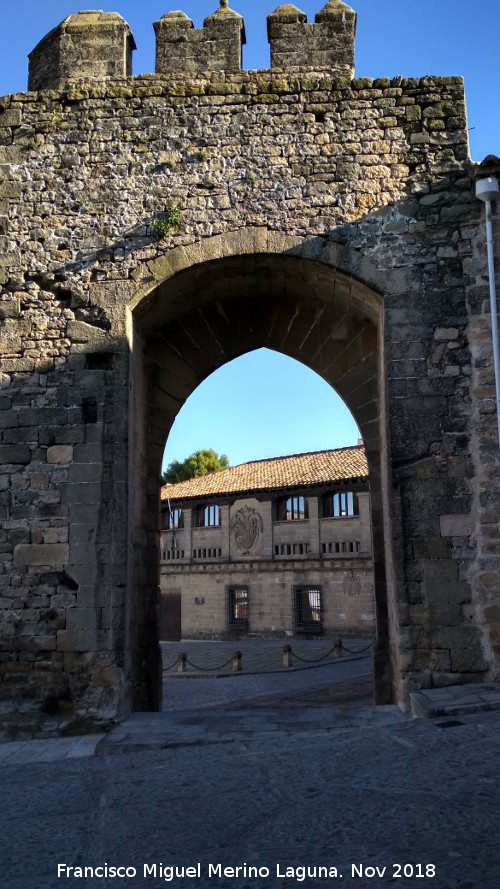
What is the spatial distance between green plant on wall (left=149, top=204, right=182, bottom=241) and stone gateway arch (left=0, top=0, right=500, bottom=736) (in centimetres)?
1

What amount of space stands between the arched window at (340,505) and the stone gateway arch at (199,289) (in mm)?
15565

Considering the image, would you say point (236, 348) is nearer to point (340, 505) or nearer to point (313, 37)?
point (313, 37)

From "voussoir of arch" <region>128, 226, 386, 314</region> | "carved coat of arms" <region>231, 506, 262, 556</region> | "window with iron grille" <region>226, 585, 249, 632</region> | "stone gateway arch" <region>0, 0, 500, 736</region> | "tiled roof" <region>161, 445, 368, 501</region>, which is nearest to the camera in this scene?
"stone gateway arch" <region>0, 0, 500, 736</region>

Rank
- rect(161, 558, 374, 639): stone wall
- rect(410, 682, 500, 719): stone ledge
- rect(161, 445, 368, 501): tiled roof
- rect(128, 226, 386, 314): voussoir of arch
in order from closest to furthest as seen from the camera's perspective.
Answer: rect(410, 682, 500, 719): stone ledge
rect(128, 226, 386, 314): voussoir of arch
rect(161, 558, 374, 639): stone wall
rect(161, 445, 368, 501): tiled roof

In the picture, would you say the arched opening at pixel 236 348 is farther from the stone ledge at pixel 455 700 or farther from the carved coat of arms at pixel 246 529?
the carved coat of arms at pixel 246 529

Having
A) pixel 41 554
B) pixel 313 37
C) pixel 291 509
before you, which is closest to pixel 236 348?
pixel 313 37

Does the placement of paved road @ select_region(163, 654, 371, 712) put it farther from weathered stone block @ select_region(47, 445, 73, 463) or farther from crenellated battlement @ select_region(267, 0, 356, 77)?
crenellated battlement @ select_region(267, 0, 356, 77)

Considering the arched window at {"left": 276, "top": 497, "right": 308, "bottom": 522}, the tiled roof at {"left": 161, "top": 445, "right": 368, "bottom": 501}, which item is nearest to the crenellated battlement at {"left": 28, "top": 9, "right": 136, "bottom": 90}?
the tiled roof at {"left": 161, "top": 445, "right": 368, "bottom": 501}

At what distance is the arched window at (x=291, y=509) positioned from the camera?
24.1 metres

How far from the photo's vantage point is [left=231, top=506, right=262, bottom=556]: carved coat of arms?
24812 millimetres

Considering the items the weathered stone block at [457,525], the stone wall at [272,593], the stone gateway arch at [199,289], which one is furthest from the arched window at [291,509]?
the weathered stone block at [457,525]

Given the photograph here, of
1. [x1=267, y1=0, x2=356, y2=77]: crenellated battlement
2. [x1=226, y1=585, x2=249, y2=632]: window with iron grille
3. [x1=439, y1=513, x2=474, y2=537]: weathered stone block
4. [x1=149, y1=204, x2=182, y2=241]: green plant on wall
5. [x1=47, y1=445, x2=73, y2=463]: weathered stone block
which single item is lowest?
[x1=226, y1=585, x2=249, y2=632]: window with iron grille

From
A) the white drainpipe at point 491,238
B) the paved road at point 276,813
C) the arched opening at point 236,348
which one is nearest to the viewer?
the paved road at point 276,813

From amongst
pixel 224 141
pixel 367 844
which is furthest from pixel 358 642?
pixel 367 844
